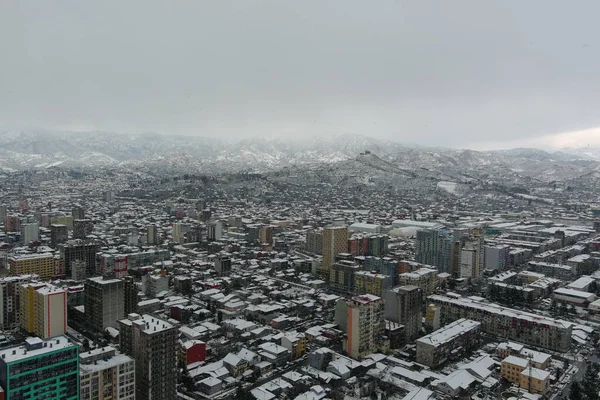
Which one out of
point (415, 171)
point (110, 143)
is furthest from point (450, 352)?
point (110, 143)

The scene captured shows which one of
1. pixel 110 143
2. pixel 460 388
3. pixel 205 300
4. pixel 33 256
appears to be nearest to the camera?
pixel 460 388

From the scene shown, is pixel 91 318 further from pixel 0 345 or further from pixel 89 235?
pixel 89 235

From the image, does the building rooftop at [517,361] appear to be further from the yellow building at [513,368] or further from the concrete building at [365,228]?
the concrete building at [365,228]

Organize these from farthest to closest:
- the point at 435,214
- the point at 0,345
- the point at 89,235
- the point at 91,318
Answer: the point at 435,214 < the point at 89,235 < the point at 91,318 < the point at 0,345

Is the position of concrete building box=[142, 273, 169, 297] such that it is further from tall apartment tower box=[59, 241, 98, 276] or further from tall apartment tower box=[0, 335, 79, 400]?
tall apartment tower box=[0, 335, 79, 400]

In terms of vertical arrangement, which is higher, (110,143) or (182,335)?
(110,143)

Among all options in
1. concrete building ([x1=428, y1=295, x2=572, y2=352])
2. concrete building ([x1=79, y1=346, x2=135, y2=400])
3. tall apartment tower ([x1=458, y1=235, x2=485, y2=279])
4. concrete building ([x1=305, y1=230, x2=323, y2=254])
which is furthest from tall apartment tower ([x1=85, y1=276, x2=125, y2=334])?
tall apartment tower ([x1=458, y1=235, x2=485, y2=279])

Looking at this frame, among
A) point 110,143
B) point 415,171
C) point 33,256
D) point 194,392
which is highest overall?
point 110,143

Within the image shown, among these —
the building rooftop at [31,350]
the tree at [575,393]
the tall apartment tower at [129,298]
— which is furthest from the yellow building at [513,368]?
the tall apartment tower at [129,298]
